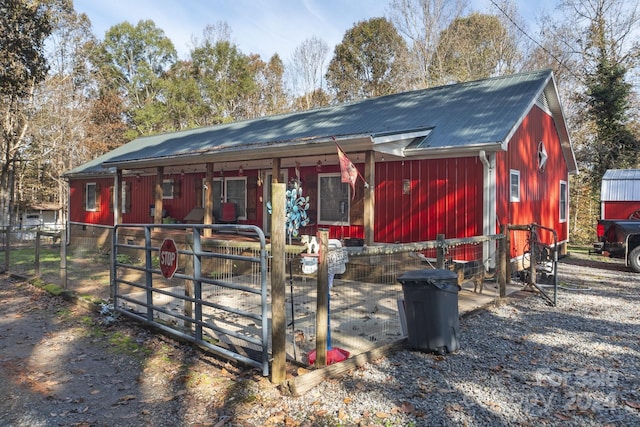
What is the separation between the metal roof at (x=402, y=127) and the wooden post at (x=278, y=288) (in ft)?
15.4

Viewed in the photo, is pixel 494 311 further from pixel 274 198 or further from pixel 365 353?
pixel 274 198

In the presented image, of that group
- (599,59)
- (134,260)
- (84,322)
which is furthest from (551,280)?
(599,59)

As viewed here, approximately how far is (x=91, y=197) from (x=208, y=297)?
14932mm

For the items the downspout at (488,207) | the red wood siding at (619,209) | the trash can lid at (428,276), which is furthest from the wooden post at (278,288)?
the red wood siding at (619,209)

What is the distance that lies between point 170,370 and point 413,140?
7.30 meters

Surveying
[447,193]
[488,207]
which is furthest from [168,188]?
[488,207]

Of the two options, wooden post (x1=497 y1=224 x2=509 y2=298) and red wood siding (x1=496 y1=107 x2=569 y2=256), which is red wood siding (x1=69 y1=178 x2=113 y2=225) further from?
wooden post (x1=497 y1=224 x2=509 y2=298)

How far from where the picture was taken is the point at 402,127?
10852mm

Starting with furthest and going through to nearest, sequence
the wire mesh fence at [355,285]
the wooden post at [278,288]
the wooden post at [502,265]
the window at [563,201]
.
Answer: the window at [563,201] < the wooden post at [502,265] < the wire mesh fence at [355,285] < the wooden post at [278,288]

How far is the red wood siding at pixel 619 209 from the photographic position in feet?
53.3

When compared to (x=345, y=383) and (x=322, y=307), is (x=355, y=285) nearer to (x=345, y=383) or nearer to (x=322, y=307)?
(x=322, y=307)

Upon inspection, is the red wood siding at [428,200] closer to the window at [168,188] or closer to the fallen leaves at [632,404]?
the fallen leaves at [632,404]

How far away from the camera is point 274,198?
3854 mm

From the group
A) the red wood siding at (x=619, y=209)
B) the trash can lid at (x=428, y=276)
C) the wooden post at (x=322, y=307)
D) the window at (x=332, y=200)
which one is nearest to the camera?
the wooden post at (x=322, y=307)
